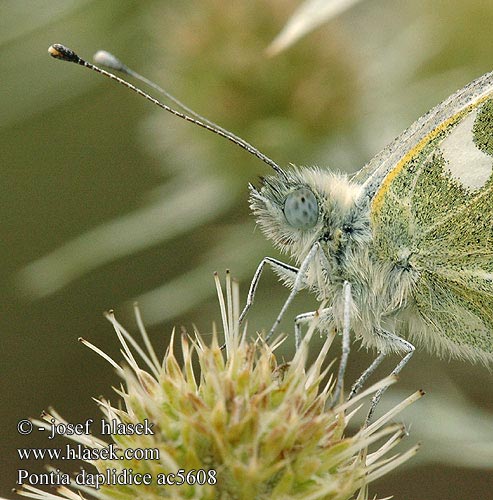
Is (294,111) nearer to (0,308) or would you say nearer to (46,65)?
(46,65)

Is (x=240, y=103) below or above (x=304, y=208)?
above

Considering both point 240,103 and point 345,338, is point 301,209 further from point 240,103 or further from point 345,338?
point 240,103

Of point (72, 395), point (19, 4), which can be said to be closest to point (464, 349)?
point (19, 4)

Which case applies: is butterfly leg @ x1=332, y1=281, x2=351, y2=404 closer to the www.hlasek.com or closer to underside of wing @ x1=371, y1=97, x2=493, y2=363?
underside of wing @ x1=371, y1=97, x2=493, y2=363

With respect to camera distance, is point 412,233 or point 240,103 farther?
point 240,103

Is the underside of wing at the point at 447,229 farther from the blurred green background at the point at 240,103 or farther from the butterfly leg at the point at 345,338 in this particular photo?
the blurred green background at the point at 240,103

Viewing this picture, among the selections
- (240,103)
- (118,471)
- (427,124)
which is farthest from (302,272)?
(240,103)

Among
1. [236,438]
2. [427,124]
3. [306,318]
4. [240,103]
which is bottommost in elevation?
[236,438]
